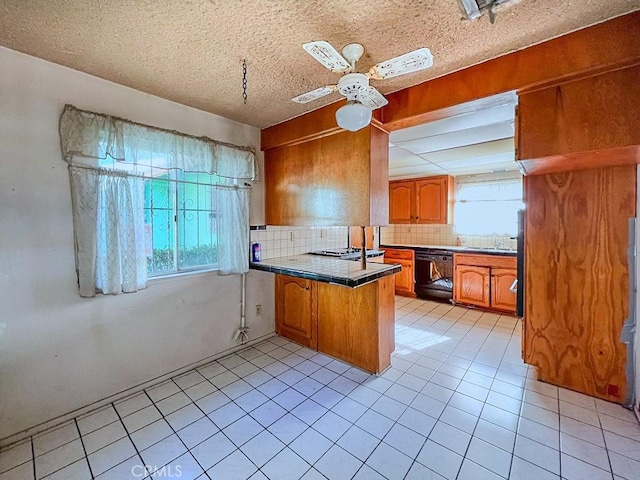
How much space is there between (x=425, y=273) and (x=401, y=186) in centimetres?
160

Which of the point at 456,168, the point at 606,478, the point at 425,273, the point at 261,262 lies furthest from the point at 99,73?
the point at 425,273

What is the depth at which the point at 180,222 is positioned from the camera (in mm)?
2420

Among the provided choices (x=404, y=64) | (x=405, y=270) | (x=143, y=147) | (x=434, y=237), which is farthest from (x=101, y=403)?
(x=434, y=237)

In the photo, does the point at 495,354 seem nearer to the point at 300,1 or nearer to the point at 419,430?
the point at 419,430

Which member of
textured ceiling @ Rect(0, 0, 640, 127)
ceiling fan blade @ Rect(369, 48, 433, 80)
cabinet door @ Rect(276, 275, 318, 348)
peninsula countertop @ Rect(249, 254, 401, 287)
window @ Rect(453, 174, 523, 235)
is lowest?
cabinet door @ Rect(276, 275, 318, 348)

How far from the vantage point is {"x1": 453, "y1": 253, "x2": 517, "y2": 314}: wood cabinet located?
3713mm

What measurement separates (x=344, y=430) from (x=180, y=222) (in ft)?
6.61

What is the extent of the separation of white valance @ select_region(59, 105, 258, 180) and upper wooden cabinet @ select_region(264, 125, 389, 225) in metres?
0.40

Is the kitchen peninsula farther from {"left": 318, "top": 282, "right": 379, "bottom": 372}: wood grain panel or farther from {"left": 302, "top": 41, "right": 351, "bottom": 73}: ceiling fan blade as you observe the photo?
{"left": 302, "top": 41, "right": 351, "bottom": 73}: ceiling fan blade

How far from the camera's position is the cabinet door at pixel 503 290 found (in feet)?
12.1

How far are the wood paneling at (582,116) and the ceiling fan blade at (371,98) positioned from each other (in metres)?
0.85

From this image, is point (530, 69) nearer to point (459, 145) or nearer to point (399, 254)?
point (459, 145)

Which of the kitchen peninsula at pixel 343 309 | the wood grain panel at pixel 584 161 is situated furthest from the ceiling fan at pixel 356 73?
the kitchen peninsula at pixel 343 309
